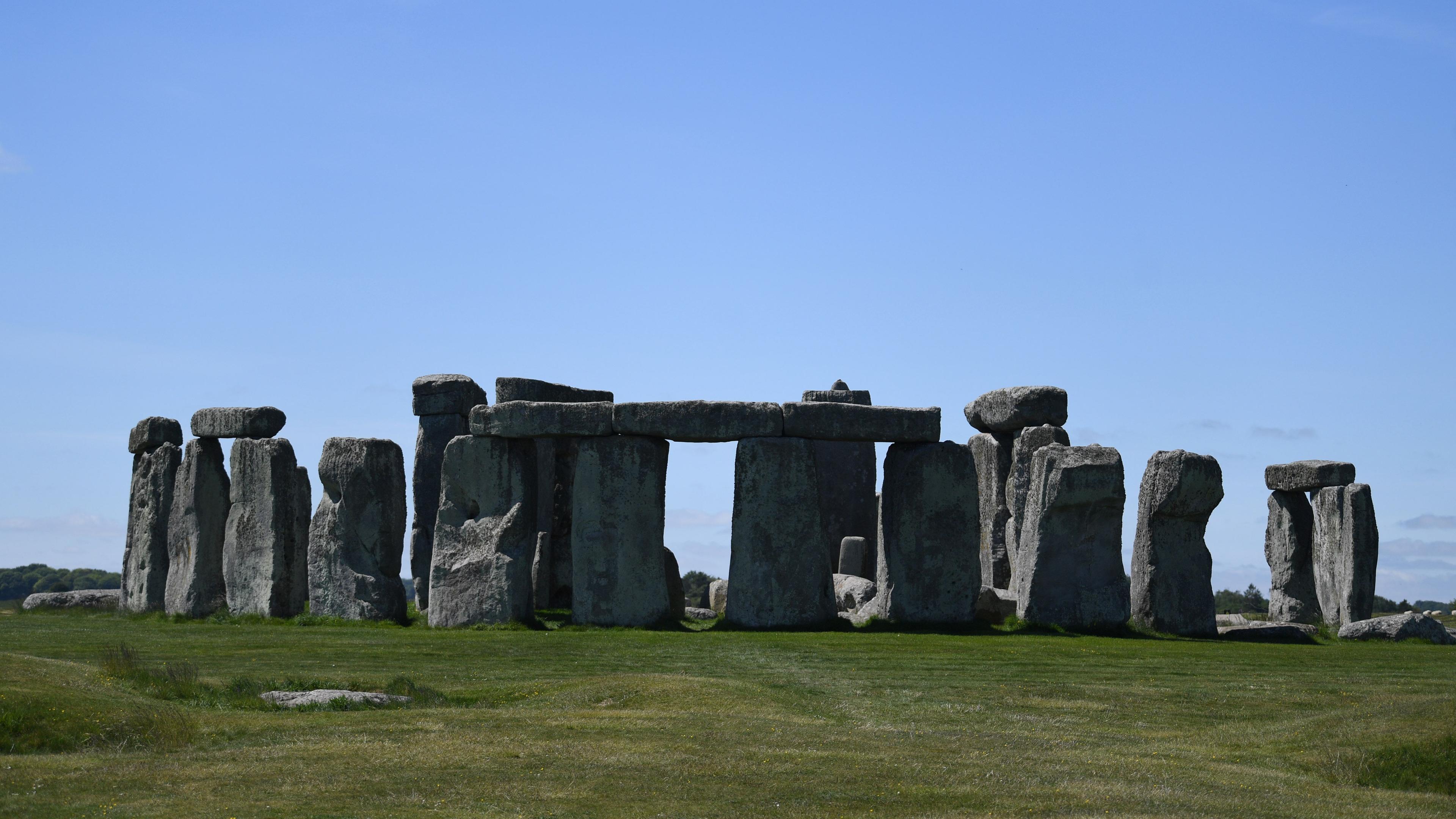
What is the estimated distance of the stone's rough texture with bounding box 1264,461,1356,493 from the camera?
2778cm

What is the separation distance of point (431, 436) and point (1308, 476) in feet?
53.8

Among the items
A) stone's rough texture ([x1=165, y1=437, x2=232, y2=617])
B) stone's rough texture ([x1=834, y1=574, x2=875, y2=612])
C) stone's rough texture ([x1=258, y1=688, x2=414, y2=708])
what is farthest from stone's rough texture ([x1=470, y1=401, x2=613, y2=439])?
stone's rough texture ([x1=258, y1=688, x2=414, y2=708])

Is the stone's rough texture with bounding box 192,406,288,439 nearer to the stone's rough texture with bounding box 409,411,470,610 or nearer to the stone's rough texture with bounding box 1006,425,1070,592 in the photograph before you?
the stone's rough texture with bounding box 409,411,470,610

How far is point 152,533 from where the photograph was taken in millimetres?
27516

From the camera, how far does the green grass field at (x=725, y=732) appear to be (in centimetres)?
1156

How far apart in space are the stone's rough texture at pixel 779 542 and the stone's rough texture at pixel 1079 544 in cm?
328

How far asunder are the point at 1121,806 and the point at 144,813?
23.1 feet

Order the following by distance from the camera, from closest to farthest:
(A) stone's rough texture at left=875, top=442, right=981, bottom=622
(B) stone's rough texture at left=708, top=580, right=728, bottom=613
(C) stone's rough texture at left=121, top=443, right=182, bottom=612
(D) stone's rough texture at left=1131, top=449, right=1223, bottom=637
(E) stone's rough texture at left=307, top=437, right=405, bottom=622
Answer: (D) stone's rough texture at left=1131, top=449, right=1223, bottom=637, (A) stone's rough texture at left=875, top=442, right=981, bottom=622, (E) stone's rough texture at left=307, top=437, right=405, bottom=622, (C) stone's rough texture at left=121, top=443, right=182, bottom=612, (B) stone's rough texture at left=708, top=580, right=728, bottom=613

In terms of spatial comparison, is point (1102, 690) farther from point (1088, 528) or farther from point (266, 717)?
point (266, 717)

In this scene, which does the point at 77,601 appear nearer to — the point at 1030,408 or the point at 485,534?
the point at 485,534

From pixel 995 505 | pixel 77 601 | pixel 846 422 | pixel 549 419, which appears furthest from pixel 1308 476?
pixel 77 601

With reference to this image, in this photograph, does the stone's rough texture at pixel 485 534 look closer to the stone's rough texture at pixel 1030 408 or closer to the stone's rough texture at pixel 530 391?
the stone's rough texture at pixel 530 391

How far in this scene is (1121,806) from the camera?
1150 cm

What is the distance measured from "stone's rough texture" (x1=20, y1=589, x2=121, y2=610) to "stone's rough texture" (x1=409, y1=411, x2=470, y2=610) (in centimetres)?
593
